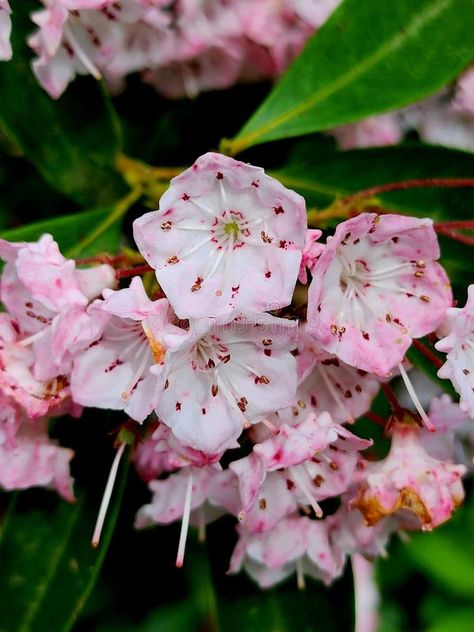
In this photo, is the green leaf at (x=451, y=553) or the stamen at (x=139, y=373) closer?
the stamen at (x=139, y=373)

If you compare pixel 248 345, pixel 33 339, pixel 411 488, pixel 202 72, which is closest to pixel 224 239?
pixel 248 345

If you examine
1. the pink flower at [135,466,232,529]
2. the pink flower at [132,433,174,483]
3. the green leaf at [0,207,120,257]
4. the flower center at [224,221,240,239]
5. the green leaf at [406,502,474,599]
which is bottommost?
the green leaf at [406,502,474,599]

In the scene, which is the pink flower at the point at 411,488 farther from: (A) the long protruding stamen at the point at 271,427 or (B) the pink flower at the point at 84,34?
(B) the pink flower at the point at 84,34

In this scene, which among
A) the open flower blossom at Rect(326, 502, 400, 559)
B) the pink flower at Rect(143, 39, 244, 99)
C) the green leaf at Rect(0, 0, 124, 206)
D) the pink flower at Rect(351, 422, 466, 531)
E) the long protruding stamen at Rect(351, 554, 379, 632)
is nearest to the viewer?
the pink flower at Rect(351, 422, 466, 531)

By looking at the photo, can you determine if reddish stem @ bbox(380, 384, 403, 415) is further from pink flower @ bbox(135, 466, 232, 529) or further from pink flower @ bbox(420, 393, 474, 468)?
pink flower @ bbox(135, 466, 232, 529)

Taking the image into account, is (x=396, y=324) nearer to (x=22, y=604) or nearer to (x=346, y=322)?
(x=346, y=322)

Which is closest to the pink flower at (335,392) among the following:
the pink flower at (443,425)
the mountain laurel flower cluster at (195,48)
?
the pink flower at (443,425)

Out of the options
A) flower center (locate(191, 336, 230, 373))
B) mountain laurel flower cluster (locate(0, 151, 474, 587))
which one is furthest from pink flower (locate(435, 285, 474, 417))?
flower center (locate(191, 336, 230, 373))
